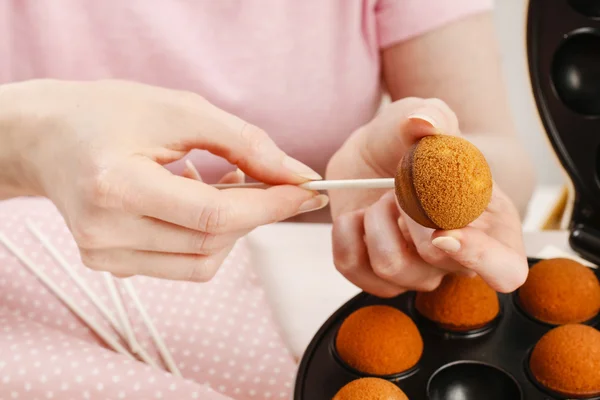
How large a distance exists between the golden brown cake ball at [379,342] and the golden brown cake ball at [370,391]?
43 mm

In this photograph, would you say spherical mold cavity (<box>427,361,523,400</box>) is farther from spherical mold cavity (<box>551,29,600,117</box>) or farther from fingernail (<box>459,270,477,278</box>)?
spherical mold cavity (<box>551,29,600,117</box>)

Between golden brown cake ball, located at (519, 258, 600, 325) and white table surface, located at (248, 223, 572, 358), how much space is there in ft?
0.82

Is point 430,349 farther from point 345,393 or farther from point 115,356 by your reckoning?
point 115,356

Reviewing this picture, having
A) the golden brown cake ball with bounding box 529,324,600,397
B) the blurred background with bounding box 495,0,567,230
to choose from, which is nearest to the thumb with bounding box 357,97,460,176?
the golden brown cake ball with bounding box 529,324,600,397

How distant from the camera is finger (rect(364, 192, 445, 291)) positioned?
620mm

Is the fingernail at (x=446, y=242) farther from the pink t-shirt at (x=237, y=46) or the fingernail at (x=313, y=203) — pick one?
the pink t-shirt at (x=237, y=46)

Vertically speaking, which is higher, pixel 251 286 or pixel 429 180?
pixel 429 180

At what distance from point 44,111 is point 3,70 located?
1.54 ft

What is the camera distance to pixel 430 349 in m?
0.62

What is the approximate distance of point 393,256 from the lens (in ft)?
2.03

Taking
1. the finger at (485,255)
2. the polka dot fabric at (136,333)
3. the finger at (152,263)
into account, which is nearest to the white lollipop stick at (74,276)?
the polka dot fabric at (136,333)

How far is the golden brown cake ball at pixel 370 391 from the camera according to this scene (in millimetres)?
516

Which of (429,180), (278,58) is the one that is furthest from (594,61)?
(278,58)

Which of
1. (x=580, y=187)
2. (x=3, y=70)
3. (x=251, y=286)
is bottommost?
(x=251, y=286)
